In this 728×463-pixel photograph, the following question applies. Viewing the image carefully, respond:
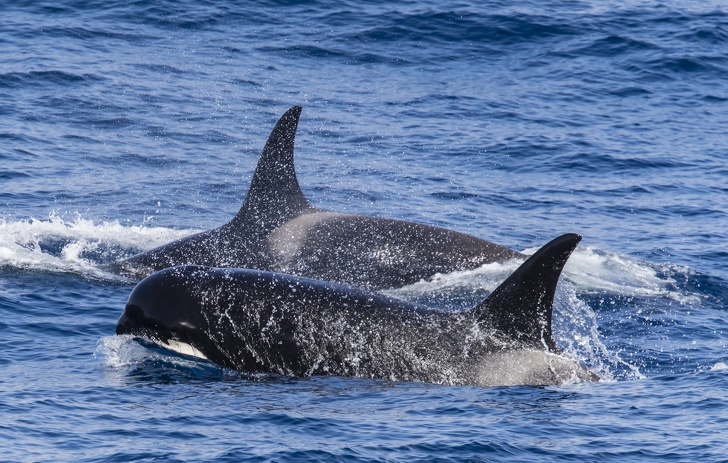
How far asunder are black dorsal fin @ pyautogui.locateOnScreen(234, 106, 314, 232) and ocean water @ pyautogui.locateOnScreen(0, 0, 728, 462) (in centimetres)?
229

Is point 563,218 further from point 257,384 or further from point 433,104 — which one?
point 257,384

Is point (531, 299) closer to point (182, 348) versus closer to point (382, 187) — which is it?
point (182, 348)

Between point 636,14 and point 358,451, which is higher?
point 636,14

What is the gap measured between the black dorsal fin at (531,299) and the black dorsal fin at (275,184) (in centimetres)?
628

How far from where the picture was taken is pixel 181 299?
13125mm

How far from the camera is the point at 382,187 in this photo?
81.3 feet

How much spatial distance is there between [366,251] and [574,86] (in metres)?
17.5

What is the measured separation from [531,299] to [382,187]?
1296cm

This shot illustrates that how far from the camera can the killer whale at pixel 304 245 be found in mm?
17392

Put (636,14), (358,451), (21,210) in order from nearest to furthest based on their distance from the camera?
(358,451) → (21,210) → (636,14)

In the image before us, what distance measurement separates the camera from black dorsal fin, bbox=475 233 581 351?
460 inches

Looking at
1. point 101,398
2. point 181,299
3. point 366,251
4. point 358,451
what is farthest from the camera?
point 366,251

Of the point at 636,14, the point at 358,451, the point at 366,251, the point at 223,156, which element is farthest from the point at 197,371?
the point at 636,14

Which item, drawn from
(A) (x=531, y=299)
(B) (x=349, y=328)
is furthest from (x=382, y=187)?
(A) (x=531, y=299)
